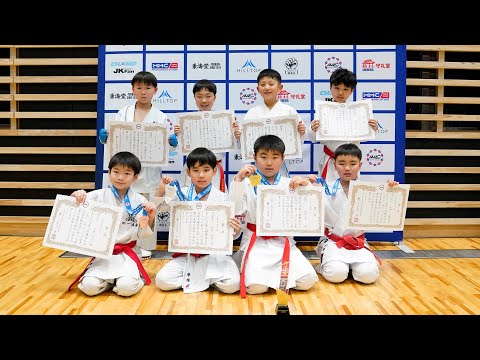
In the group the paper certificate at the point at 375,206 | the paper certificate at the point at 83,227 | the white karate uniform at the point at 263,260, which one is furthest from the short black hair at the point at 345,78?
the paper certificate at the point at 83,227

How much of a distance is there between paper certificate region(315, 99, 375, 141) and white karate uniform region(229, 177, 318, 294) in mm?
918

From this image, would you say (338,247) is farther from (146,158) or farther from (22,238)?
(22,238)

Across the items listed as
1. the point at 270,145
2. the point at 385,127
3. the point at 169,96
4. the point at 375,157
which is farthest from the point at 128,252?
the point at 385,127

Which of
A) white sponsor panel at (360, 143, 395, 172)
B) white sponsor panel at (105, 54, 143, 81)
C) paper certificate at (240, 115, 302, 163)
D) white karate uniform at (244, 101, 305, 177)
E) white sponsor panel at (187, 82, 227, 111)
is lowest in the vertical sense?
white sponsor panel at (360, 143, 395, 172)

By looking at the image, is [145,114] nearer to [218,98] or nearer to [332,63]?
[218,98]

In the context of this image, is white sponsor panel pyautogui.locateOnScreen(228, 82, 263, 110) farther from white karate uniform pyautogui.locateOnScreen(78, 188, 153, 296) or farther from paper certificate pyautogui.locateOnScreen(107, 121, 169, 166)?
white karate uniform pyautogui.locateOnScreen(78, 188, 153, 296)

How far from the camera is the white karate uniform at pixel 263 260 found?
3447 mm

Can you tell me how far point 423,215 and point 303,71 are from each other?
2239 mm

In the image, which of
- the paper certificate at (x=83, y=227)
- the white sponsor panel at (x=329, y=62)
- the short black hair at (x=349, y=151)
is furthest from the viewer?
the white sponsor panel at (x=329, y=62)

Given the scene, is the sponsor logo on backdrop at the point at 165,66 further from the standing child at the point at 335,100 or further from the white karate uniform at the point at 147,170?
the standing child at the point at 335,100

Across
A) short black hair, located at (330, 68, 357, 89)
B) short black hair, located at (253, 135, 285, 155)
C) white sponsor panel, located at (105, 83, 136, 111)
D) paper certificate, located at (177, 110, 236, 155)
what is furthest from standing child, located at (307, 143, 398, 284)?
white sponsor panel, located at (105, 83, 136, 111)

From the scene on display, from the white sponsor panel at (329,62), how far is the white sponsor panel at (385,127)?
24.1 inches

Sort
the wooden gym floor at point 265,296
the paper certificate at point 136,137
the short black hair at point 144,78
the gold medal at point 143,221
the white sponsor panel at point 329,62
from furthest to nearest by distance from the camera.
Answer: the white sponsor panel at point 329,62, the short black hair at point 144,78, the paper certificate at point 136,137, the gold medal at point 143,221, the wooden gym floor at point 265,296

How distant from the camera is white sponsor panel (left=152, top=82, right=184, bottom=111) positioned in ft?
16.5
